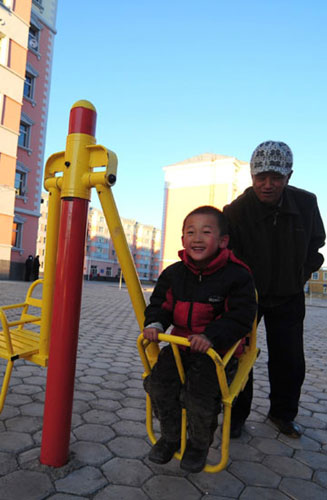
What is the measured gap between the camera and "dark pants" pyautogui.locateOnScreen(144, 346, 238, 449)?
1532 millimetres

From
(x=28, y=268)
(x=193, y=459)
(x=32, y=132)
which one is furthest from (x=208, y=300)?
(x=32, y=132)

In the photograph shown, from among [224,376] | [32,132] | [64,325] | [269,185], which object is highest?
[32,132]

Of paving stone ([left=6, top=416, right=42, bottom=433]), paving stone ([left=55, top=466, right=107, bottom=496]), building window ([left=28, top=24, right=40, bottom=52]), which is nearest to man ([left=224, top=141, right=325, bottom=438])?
paving stone ([left=55, top=466, right=107, bottom=496])

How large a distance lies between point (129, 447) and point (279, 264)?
137cm

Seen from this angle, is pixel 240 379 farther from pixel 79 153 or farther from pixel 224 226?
pixel 79 153

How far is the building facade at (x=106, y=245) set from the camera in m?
66.2

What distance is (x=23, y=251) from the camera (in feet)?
63.7

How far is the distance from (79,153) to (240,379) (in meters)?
1.26

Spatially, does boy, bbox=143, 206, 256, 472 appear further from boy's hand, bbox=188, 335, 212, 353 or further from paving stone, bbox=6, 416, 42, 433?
paving stone, bbox=6, 416, 42, 433

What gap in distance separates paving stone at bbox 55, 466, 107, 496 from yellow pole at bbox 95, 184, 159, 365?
55 centimetres

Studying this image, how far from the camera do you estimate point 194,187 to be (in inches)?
1646

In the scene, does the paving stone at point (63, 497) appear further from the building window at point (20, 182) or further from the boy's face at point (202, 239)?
the building window at point (20, 182)

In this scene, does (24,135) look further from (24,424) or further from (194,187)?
(194,187)

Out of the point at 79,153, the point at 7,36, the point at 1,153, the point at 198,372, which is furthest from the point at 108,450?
the point at 7,36
